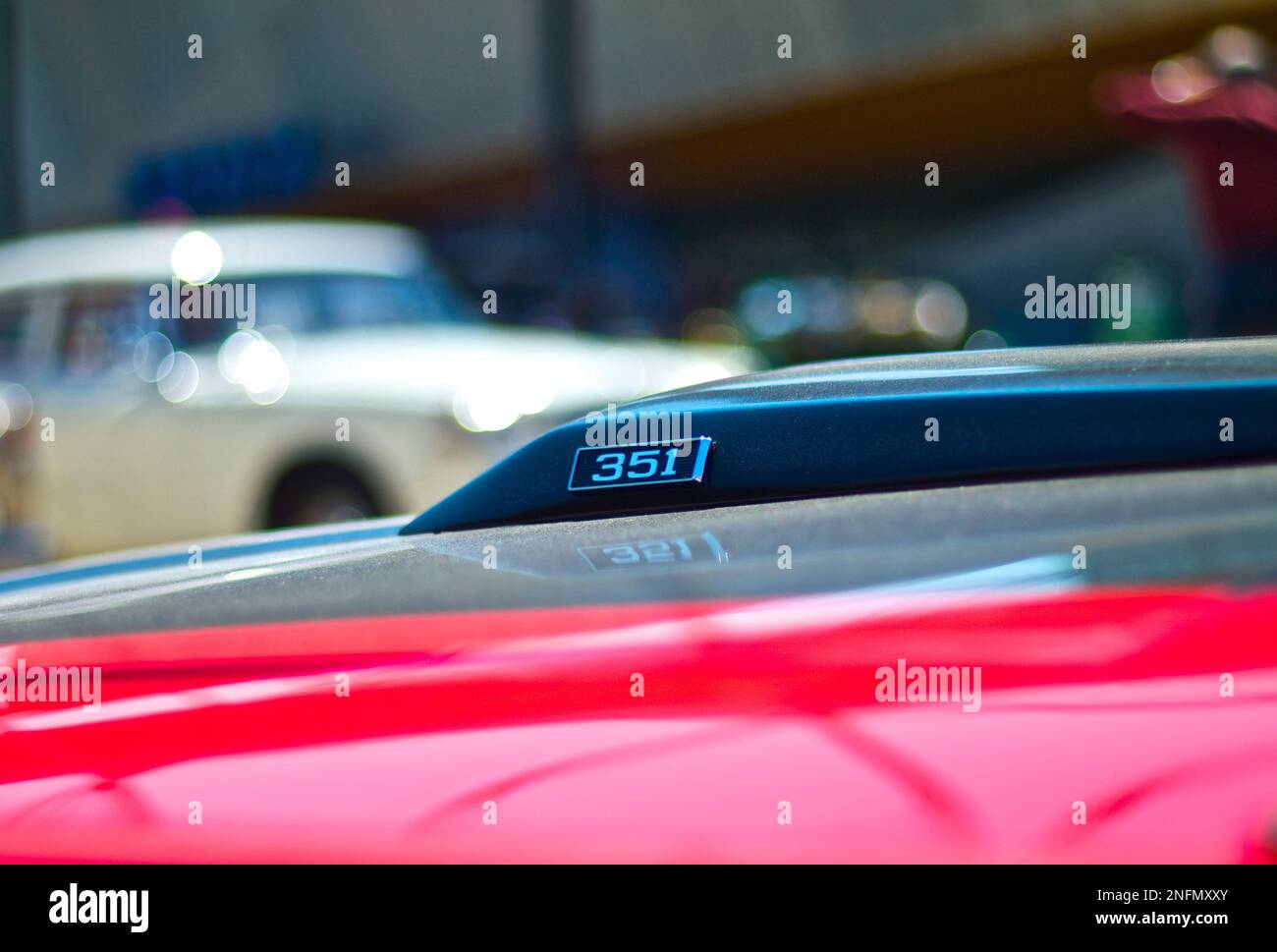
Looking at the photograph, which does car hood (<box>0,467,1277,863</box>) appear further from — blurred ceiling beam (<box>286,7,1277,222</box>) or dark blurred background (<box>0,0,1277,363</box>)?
blurred ceiling beam (<box>286,7,1277,222</box>)

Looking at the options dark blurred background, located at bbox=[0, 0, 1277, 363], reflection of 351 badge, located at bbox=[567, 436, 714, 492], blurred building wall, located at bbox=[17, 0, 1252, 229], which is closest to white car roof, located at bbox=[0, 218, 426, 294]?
reflection of 351 badge, located at bbox=[567, 436, 714, 492]

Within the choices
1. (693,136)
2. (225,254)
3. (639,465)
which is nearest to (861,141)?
(693,136)

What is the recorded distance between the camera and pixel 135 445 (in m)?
6.93

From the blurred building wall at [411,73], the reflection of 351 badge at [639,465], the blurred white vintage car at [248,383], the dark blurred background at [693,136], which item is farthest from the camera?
the blurred building wall at [411,73]

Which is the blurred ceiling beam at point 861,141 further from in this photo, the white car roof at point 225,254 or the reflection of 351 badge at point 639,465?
the reflection of 351 badge at point 639,465

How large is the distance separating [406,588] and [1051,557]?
53 centimetres

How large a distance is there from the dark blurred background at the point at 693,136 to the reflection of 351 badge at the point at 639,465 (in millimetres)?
19364

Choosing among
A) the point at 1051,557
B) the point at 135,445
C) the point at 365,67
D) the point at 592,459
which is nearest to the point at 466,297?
the point at 135,445

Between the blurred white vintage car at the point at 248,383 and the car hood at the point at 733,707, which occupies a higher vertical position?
the blurred white vintage car at the point at 248,383

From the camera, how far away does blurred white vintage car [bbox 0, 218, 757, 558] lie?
6.42 metres

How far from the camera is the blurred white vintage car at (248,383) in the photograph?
6.42 m

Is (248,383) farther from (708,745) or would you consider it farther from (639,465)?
(708,745)

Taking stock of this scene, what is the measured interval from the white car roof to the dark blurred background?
13167 mm

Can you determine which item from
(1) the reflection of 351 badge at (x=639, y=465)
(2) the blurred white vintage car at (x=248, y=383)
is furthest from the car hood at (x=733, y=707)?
(2) the blurred white vintage car at (x=248, y=383)
